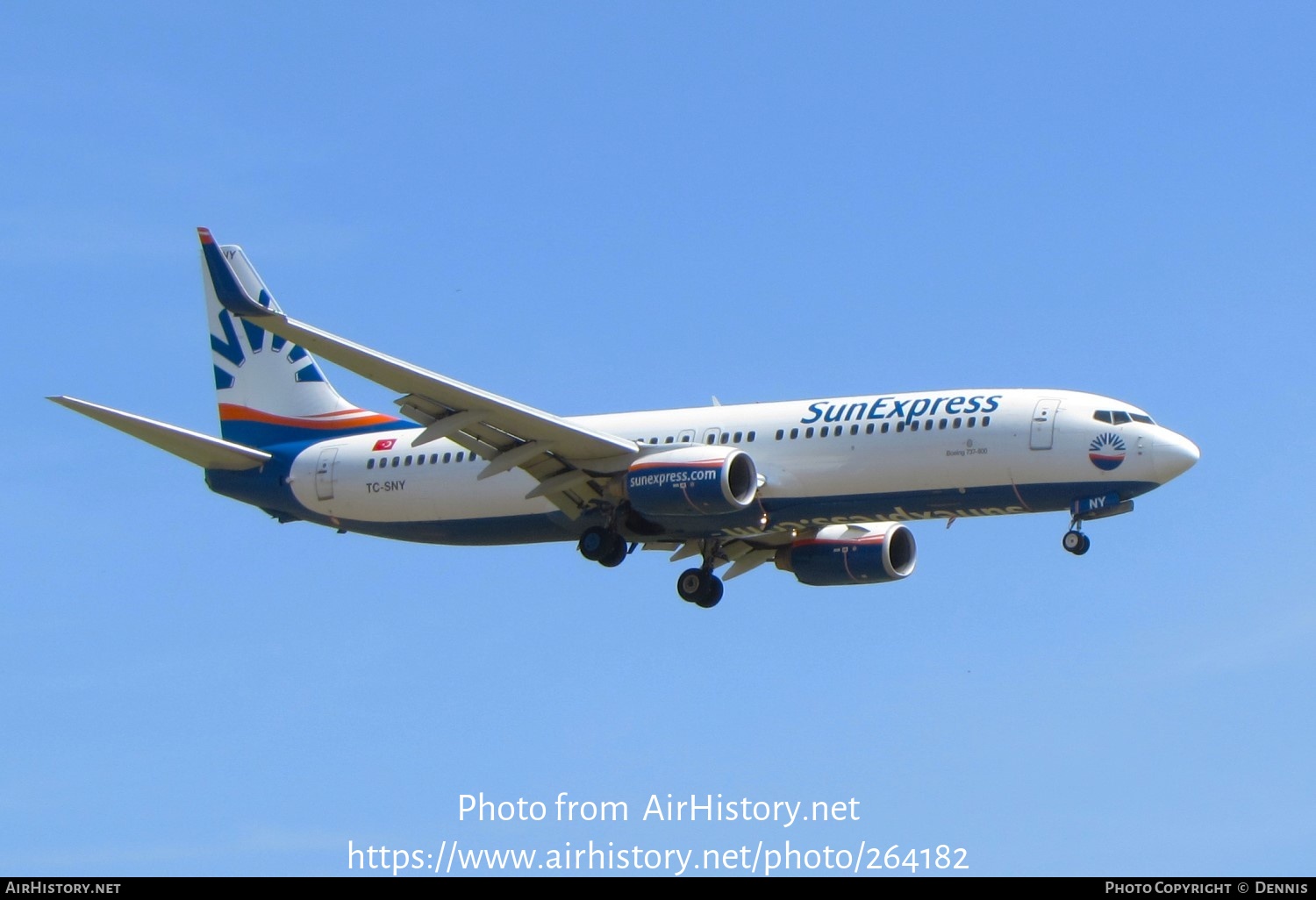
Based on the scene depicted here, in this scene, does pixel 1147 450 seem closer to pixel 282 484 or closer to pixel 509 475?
pixel 509 475

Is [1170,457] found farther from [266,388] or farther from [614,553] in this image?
[266,388]

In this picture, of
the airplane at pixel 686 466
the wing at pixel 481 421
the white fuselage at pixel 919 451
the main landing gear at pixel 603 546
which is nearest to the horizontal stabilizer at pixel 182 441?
the airplane at pixel 686 466

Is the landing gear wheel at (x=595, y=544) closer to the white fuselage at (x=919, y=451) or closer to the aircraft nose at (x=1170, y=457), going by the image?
the white fuselage at (x=919, y=451)

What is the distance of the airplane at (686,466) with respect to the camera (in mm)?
42281

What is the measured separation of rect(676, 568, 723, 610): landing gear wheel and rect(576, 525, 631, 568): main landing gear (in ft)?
10.8

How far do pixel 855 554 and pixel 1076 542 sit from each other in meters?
7.24

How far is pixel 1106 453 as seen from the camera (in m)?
42.1

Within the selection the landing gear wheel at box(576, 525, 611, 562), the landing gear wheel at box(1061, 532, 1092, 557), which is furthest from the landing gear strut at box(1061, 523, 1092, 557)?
the landing gear wheel at box(576, 525, 611, 562)

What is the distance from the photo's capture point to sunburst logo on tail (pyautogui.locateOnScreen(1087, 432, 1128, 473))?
42031 mm

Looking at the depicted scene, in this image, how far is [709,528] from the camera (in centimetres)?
4534
